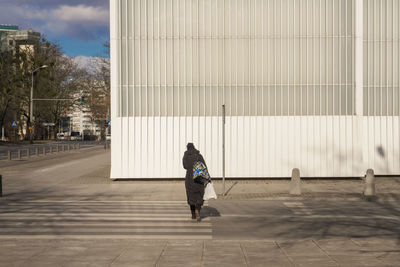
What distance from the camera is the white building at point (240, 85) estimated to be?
69.6 feet

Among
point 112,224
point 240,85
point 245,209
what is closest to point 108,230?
point 112,224

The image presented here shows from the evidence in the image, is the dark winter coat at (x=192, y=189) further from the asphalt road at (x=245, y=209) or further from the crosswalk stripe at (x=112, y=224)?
the asphalt road at (x=245, y=209)

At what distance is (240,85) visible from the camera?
21484 mm

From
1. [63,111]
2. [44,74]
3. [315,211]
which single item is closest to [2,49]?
[44,74]

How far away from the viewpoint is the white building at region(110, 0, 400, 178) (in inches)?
835

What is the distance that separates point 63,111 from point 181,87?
66.6 meters

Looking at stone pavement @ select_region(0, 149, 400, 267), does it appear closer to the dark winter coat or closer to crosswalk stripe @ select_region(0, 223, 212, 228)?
crosswalk stripe @ select_region(0, 223, 212, 228)

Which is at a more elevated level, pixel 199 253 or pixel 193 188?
pixel 193 188

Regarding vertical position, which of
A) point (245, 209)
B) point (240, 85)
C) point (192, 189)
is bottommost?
point (245, 209)

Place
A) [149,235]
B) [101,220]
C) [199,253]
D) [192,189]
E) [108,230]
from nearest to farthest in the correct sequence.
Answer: [199,253]
[149,235]
[108,230]
[192,189]
[101,220]

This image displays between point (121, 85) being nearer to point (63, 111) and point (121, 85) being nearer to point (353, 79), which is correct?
point (353, 79)

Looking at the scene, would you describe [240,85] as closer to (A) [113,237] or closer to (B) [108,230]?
(B) [108,230]

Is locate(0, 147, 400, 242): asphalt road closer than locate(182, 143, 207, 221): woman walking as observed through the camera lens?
Yes

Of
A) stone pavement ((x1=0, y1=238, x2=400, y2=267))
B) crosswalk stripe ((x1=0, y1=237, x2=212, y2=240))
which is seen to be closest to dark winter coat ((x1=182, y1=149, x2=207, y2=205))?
crosswalk stripe ((x1=0, y1=237, x2=212, y2=240))
